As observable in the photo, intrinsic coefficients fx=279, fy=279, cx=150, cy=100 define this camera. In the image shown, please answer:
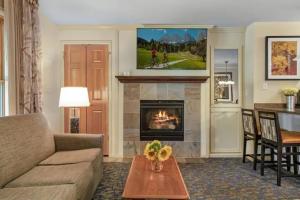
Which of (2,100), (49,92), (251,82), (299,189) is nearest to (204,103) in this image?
(251,82)

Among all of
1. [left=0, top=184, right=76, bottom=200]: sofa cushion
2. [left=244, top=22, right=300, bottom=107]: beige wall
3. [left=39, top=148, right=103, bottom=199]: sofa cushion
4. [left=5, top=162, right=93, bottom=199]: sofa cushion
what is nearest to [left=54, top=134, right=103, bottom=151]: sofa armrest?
[left=39, top=148, right=103, bottom=199]: sofa cushion

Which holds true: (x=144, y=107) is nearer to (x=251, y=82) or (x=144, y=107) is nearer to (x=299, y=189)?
(x=251, y=82)

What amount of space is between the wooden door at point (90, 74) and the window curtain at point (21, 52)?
1.68 metres

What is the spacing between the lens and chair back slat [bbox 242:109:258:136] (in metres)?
4.40

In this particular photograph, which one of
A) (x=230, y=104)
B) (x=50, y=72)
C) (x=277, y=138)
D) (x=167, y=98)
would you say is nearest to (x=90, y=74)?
(x=50, y=72)

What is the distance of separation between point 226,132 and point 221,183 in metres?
1.82

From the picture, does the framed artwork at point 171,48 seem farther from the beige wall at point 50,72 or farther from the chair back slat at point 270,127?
the chair back slat at point 270,127

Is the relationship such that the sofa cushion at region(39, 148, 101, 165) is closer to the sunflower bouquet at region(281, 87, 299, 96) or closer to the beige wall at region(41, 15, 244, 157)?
the beige wall at region(41, 15, 244, 157)

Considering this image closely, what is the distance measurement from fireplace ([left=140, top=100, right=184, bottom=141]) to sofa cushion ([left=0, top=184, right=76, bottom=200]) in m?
3.10

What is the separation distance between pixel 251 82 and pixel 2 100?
3994 millimetres

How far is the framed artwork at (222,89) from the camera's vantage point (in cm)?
544

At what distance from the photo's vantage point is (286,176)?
3717mm

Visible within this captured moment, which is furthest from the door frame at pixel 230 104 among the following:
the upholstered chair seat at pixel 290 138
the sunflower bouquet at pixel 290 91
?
the upholstered chair seat at pixel 290 138

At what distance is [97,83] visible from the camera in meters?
5.32
